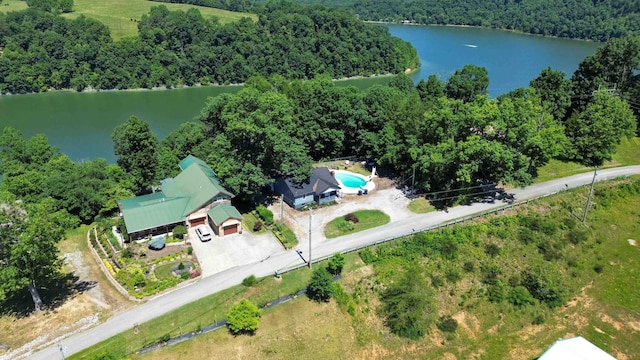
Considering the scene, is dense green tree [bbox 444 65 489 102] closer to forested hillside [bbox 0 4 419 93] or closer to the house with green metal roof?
the house with green metal roof

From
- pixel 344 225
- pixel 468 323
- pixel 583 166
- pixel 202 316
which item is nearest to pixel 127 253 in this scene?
pixel 202 316

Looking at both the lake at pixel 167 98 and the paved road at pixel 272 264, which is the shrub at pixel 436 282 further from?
the lake at pixel 167 98

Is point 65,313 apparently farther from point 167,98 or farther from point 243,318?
point 167,98

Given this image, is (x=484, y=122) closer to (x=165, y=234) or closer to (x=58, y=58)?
(x=165, y=234)

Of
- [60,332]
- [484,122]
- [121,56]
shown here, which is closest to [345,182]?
[484,122]

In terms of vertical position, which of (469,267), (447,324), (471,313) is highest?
Answer: (469,267)

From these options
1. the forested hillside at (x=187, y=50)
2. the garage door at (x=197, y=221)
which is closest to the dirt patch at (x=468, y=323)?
the garage door at (x=197, y=221)
